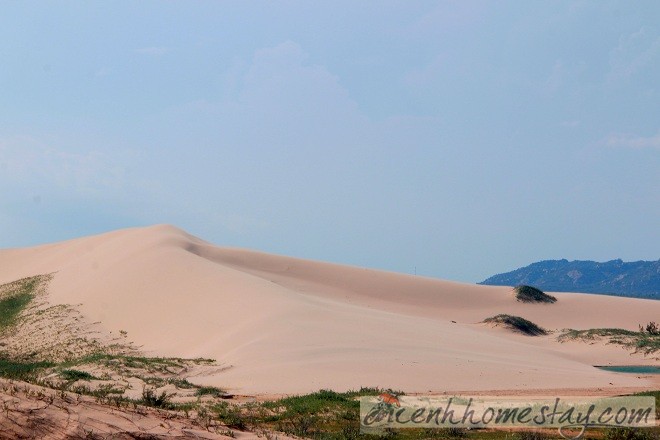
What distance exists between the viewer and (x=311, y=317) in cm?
2628

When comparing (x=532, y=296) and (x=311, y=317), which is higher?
(x=532, y=296)

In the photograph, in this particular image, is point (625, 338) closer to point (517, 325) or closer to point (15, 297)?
point (517, 325)

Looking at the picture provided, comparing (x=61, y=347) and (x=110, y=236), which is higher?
(x=110, y=236)

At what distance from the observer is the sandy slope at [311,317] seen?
18.9 metres

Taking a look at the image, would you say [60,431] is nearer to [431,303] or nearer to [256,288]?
[256,288]

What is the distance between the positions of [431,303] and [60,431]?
138 feet

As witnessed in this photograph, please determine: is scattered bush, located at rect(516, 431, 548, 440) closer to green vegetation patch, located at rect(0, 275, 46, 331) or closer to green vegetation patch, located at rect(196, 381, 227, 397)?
green vegetation patch, located at rect(196, 381, 227, 397)

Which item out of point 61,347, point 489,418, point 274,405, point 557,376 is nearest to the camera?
point 489,418

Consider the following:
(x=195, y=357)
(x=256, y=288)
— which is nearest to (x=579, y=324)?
(x=256, y=288)

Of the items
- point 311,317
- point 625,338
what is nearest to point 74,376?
point 311,317

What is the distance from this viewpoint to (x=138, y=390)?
15711 mm

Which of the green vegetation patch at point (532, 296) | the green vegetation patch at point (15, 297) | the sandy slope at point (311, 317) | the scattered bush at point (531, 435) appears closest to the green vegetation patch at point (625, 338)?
the sandy slope at point (311, 317)

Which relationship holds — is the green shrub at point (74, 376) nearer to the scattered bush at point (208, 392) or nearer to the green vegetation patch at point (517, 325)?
the scattered bush at point (208, 392)

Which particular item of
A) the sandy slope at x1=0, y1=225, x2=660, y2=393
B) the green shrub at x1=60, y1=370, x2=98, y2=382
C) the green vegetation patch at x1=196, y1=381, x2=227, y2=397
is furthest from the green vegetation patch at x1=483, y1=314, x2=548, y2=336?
the green shrub at x1=60, y1=370, x2=98, y2=382
